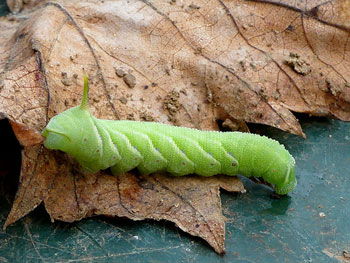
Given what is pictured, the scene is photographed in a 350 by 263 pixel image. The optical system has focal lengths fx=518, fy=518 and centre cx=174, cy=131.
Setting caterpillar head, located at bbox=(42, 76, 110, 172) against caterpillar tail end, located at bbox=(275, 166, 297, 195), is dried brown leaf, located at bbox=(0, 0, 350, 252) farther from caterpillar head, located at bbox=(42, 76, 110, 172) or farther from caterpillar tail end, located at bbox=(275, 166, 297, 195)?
caterpillar tail end, located at bbox=(275, 166, 297, 195)

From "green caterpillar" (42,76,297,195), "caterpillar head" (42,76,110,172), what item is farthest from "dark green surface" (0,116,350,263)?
"caterpillar head" (42,76,110,172)

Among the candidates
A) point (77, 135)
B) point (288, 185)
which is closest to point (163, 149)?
point (77, 135)

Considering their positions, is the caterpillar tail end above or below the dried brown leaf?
below

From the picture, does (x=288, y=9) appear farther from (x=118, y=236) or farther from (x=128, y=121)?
(x=118, y=236)

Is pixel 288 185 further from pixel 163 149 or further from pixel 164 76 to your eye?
pixel 164 76

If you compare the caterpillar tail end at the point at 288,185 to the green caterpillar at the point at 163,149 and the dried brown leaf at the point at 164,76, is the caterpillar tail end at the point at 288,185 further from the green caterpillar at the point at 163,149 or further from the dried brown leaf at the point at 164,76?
the dried brown leaf at the point at 164,76

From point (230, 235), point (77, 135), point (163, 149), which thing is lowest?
point (230, 235)

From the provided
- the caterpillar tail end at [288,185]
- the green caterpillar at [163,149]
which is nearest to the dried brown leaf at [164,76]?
the green caterpillar at [163,149]
